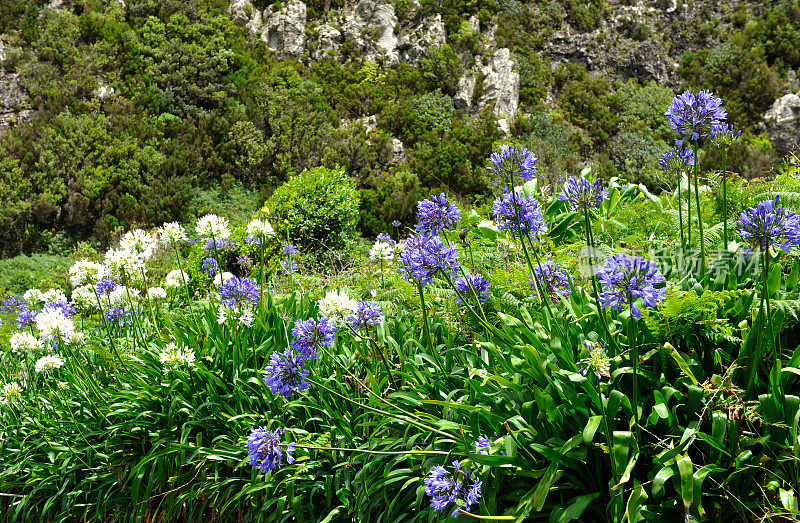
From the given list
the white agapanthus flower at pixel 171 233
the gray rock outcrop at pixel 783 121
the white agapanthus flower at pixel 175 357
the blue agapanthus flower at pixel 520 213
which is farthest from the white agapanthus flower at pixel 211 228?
the gray rock outcrop at pixel 783 121

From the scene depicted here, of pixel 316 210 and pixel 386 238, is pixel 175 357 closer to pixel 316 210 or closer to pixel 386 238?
pixel 386 238

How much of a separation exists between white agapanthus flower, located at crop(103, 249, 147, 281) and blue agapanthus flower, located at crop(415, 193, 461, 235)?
187 cm

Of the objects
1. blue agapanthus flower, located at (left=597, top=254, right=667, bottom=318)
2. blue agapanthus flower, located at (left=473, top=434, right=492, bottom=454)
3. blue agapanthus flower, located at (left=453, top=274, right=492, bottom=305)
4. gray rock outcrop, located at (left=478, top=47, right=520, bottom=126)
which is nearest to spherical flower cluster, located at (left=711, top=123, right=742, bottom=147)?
blue agapanthus flower, located at (left=597, top=254, right=667, bottom=318)

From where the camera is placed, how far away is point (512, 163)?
1906 millimetres

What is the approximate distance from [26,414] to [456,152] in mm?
12091

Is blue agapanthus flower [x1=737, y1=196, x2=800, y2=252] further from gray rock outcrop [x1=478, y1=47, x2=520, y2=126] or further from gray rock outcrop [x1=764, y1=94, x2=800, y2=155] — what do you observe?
gray rock outcrop [x1=764, y1=94, x2=800, y2=155]

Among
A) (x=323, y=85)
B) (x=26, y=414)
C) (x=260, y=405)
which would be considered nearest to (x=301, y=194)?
(x=26, y=414)

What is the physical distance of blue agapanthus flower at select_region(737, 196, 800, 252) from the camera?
139 cm

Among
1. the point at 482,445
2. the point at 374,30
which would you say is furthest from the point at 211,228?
the point at 374,30

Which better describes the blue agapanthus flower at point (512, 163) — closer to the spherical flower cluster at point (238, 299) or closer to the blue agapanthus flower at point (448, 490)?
the blue agapanthus flower at point (448, 490)

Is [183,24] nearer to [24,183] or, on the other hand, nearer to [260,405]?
[24,183]

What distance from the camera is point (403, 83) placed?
16.2m

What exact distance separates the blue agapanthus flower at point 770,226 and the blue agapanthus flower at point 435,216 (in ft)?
3.60

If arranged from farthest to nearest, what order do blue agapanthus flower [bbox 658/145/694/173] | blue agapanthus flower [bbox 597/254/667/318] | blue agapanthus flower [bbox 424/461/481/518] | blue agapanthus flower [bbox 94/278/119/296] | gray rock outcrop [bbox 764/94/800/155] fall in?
gray rock outcrop [bbox 764/94/800/155] < blue agapanthus flower [bbox 94/278/119/296] < blue agapanthus flower [bbox 658/145/694/173] < blue agapanthus flower [bbox 424/461/481/518] < blue agapanthus flower [bbox 597/254/667/318]
